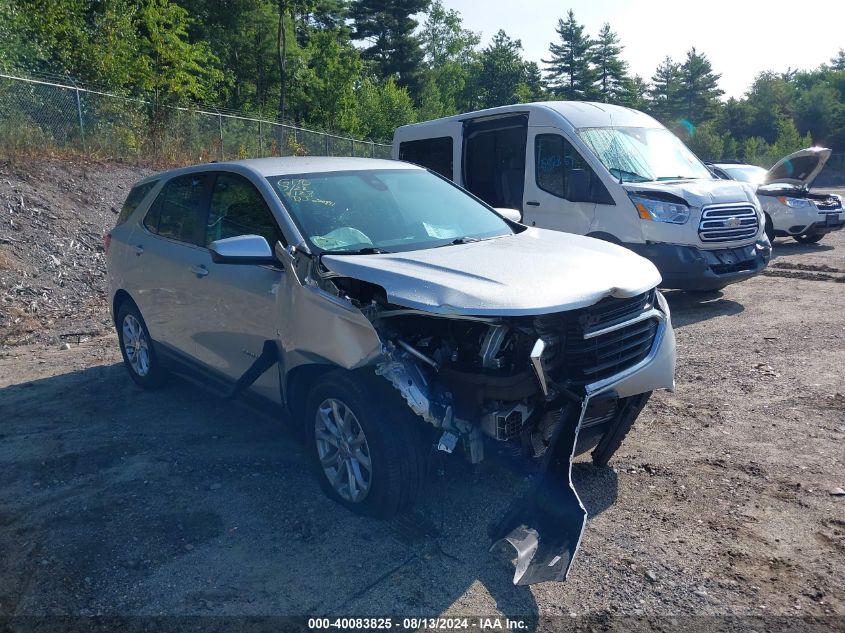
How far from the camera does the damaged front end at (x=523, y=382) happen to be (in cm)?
331

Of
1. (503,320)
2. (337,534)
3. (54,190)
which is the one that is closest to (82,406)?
(337,534)

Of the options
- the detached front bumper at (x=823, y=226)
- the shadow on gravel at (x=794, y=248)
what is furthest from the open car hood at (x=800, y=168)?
the shadow on gravel at (x=794, y=248)

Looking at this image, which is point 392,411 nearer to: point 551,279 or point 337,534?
point 337,534

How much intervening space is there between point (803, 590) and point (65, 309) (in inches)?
364

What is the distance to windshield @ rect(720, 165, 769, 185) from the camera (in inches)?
573

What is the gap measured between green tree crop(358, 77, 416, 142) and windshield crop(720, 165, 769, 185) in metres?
25.2

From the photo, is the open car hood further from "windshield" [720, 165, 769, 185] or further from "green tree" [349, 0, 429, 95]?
"green tree" [349, 0, 429, 95]

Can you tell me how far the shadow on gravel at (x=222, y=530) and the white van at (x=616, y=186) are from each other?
177 inches

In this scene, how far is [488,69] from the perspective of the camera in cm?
5959

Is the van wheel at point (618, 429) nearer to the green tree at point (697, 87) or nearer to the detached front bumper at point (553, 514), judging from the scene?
the detached front bumper at point (553, 514)

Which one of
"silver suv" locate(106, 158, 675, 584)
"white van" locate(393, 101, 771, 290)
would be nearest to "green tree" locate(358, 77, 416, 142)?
"white van" locate(393, 101, 771, 290)

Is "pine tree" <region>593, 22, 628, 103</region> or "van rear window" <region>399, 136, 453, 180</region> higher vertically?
"pine tree" <region>593, 22, 628, 103</region>

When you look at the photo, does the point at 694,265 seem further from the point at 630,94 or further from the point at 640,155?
the point at 630,94

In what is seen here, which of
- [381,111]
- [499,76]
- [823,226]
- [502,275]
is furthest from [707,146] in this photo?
[502,275]
